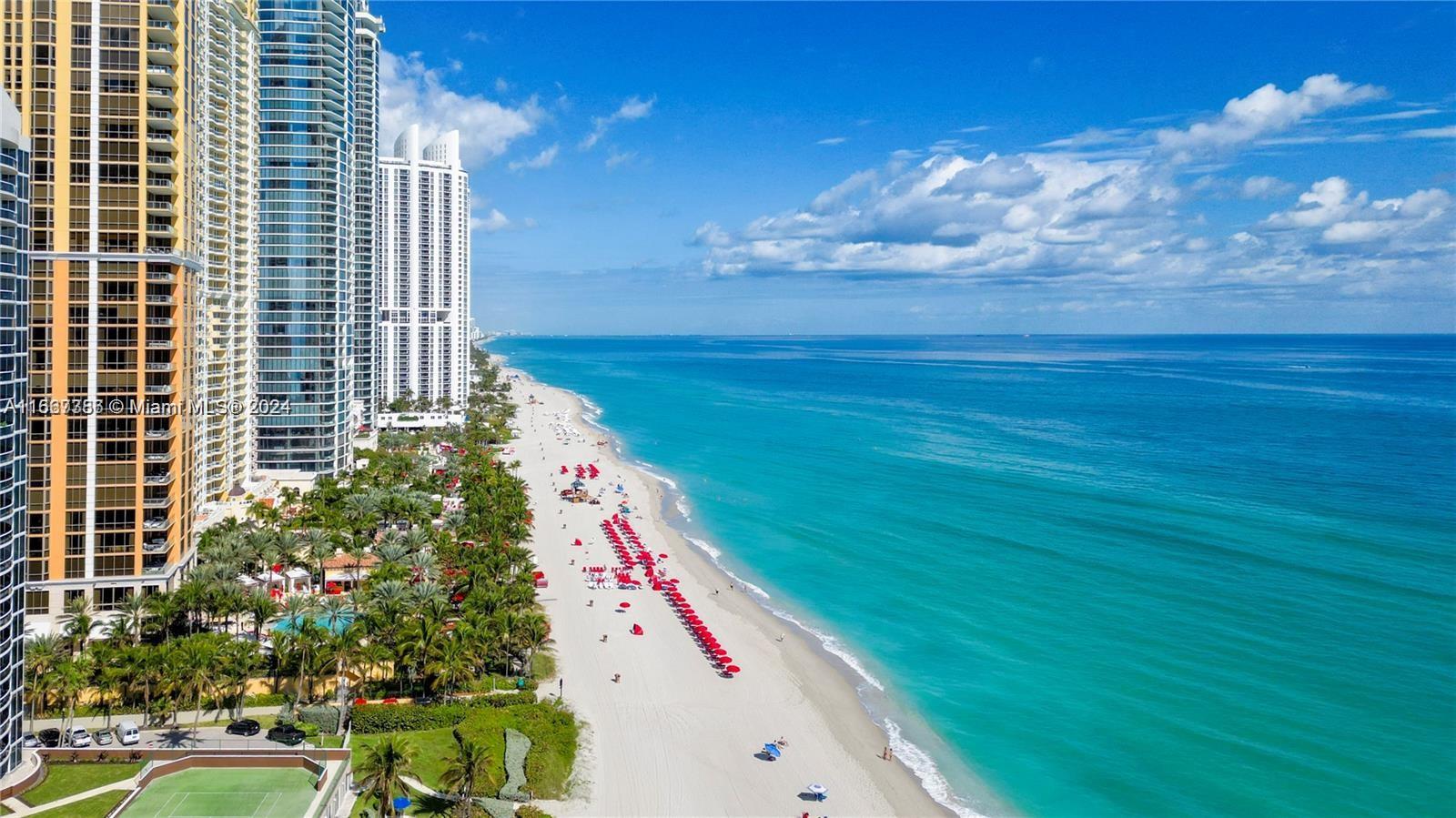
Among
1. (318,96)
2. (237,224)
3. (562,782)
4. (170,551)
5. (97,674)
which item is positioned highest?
(318,96)

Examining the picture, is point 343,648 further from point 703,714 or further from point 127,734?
point 703,714

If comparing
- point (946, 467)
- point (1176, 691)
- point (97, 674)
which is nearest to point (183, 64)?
point (97, 674)

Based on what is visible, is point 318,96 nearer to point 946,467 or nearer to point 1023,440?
point 946,467

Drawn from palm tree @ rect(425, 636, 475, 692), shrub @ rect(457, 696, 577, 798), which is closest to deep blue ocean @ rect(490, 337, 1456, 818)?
shrub @ rect(457, 696, 577, 798)

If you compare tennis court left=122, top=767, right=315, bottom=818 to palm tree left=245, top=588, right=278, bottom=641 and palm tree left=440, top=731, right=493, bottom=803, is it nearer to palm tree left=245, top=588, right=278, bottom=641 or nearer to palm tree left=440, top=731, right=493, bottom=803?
palm tree left=440, top=731, right=493, bottom=803

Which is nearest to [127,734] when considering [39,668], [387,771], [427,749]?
[39,668]

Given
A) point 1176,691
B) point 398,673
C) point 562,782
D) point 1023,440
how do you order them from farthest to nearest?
point 1023,440, point 1176,691, point 398,673, point 562,782
